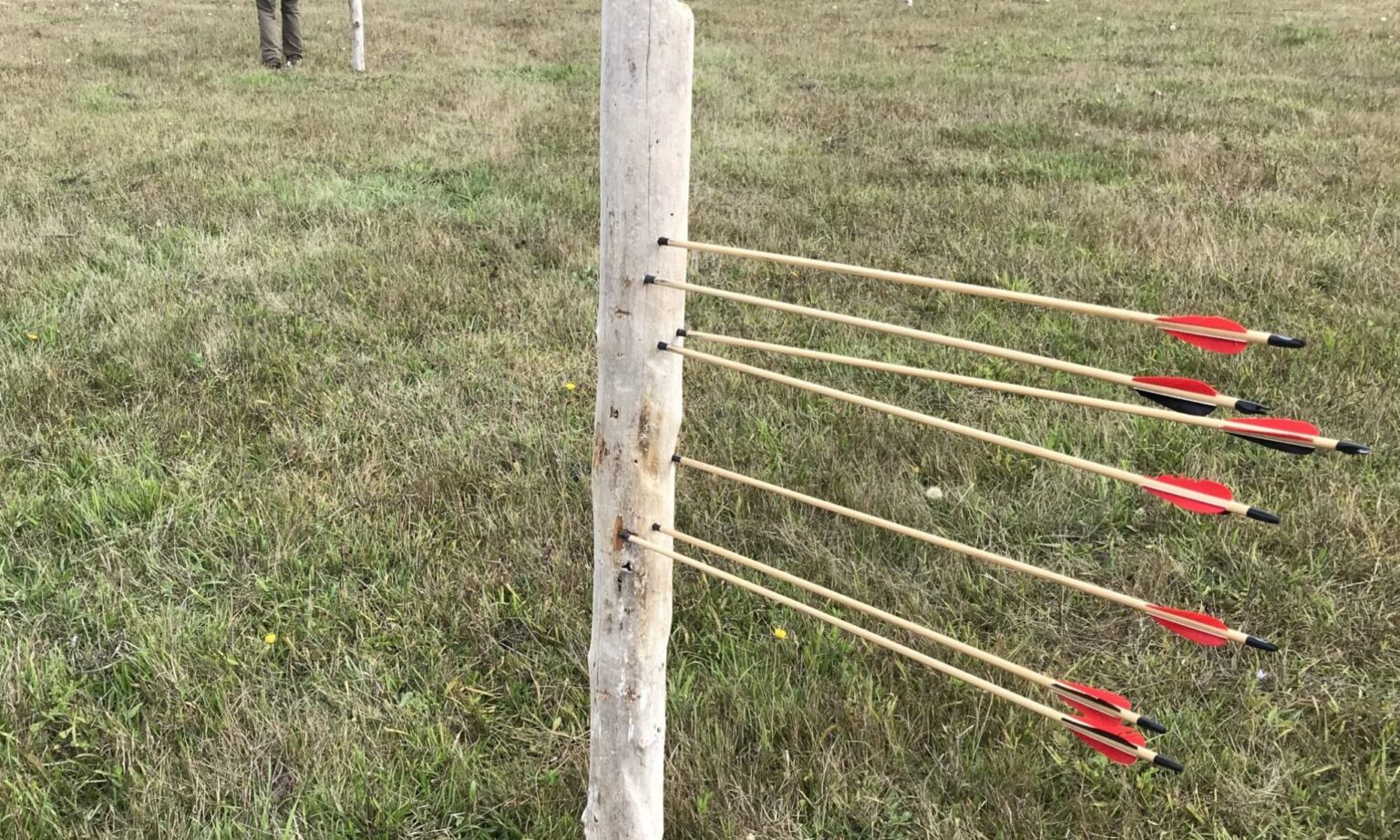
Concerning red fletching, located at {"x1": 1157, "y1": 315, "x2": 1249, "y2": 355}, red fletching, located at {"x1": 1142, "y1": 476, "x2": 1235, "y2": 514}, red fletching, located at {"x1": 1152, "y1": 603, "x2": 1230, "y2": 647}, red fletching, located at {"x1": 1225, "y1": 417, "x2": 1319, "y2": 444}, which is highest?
red fletching, located at {"x1": 1157, "y1": 315, "x2": 1249, "y2": 355}

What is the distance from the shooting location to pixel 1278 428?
118 cm

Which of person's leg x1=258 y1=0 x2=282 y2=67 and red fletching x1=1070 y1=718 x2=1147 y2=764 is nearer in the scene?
red fletching x1=1070 y1=718 x2=1147 y2=764

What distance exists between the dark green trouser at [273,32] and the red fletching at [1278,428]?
43.2 ft

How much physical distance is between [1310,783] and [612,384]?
200 cm

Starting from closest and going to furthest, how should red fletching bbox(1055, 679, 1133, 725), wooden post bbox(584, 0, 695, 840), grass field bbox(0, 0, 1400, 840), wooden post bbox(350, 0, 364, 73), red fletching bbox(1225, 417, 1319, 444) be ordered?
red fletching bbox(1225, 417, 1319, 444) → red fletching bbox(1055, 679, 1133, 725) → wooden post bbox(584, 0, 695, 840) → grass field bbox(0, 0, 1400, 840) → wooden post bbox(350, 0, 364, 73)

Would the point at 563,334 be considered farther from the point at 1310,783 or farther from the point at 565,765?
the point at 1310,783

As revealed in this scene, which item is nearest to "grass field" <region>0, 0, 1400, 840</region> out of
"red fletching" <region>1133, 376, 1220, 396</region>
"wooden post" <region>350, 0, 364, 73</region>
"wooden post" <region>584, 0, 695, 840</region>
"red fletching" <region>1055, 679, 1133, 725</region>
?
"wooden post" <region>584, 0, 695, 840</region>

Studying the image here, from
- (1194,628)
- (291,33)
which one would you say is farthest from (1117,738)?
(291,33)

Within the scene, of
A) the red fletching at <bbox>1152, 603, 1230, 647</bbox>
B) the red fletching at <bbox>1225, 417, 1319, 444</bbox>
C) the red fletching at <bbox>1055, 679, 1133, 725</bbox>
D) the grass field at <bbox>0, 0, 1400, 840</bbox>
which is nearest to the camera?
the red fletching at <bbox>1225, 417, 1319, 444</bbox>

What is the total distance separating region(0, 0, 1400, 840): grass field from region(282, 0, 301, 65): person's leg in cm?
442

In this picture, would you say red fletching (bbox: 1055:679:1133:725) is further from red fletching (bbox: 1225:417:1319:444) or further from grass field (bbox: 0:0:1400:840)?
grass field (bbox: 0:0:1400:840)

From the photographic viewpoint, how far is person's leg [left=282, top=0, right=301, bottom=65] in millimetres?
11719

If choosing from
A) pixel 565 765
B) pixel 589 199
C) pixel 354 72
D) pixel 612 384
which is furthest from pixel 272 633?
pixel 354 72

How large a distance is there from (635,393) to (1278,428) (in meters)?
1.10
